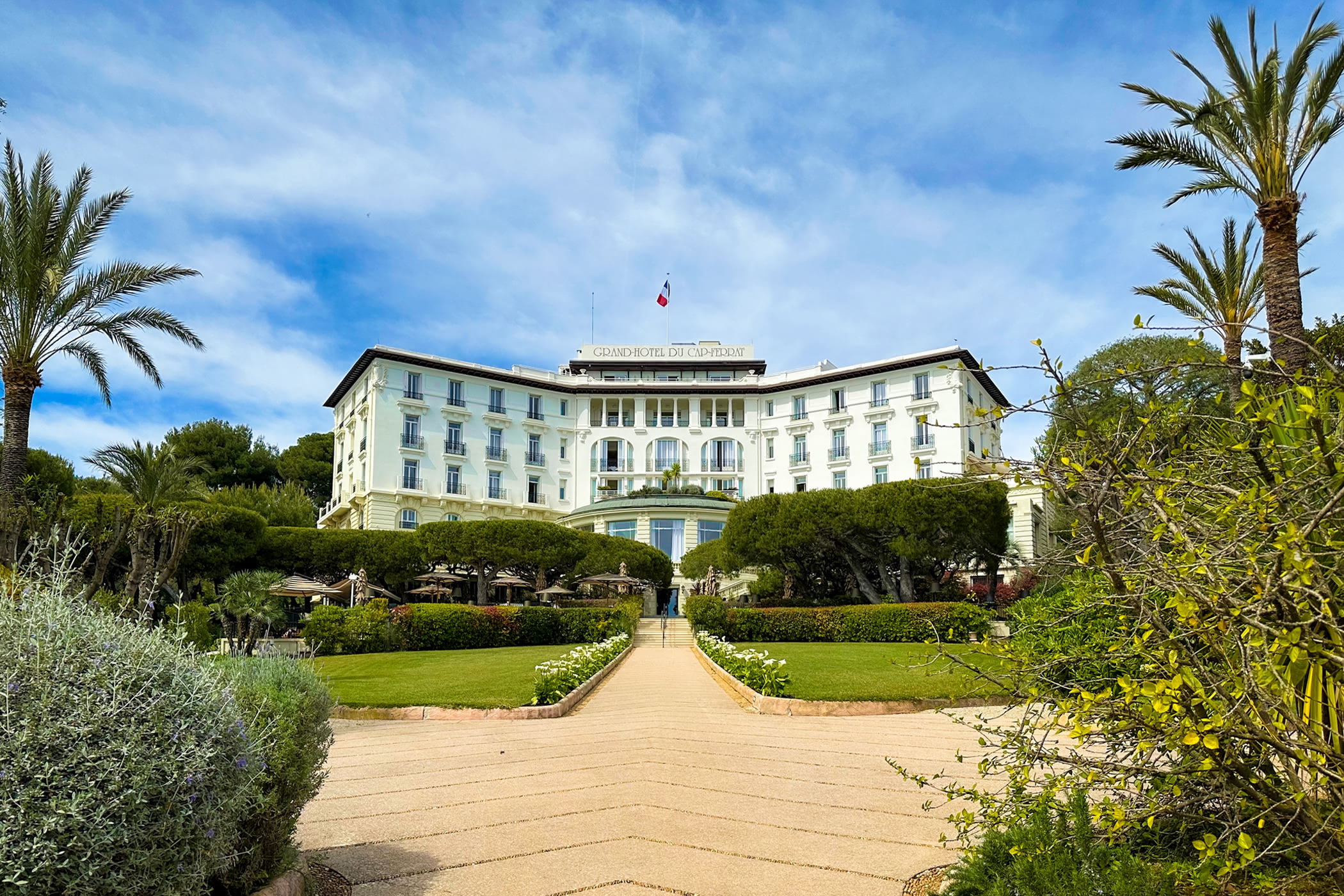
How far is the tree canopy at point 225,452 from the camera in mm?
63656

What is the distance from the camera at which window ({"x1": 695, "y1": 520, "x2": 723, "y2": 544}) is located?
52375mm

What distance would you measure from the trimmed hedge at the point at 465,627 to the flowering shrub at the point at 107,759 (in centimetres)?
2245

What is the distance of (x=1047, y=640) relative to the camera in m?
7.93

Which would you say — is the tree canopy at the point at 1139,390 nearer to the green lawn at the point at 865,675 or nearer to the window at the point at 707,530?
the green lawn at the point at 865,675

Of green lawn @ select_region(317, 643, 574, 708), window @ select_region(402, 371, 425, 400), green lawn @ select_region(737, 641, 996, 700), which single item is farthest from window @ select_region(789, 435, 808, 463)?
green lawn @ select_region(317, 643, 574, 708)

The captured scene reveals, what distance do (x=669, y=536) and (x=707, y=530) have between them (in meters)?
2.34

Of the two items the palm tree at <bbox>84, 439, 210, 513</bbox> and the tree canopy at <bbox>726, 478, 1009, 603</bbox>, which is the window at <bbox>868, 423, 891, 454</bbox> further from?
the palm tree at <bbox>84, 439, 210, 513</bbox>

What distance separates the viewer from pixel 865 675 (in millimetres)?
17359

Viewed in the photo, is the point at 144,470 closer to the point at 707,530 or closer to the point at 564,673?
the point at 564,673

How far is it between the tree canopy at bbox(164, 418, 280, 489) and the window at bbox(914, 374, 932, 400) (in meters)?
45.9

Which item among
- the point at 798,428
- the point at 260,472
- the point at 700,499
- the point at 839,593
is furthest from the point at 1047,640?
the point at 260,472

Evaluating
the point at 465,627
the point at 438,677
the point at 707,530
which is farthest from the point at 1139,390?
the point at 707,530

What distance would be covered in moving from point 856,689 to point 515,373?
50.5 m

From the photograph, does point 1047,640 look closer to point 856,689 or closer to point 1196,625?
point 1196,625
